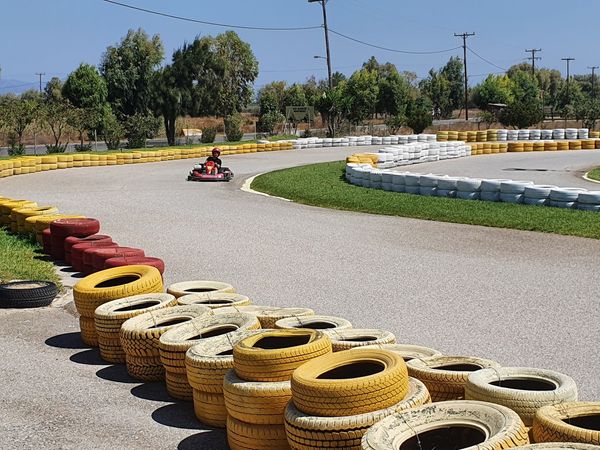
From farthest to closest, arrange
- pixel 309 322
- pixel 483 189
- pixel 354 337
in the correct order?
1. pixel 483 189
2. pixel 309 322
3. pixel 354 337

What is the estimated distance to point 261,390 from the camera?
15.2 ft

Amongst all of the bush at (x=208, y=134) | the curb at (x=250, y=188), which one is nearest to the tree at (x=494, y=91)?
the bush at (x=208, y=134)

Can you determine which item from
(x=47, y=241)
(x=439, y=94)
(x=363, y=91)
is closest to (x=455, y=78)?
→ (x=439, y=94)

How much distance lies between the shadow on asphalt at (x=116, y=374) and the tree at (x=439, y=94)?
9041cm

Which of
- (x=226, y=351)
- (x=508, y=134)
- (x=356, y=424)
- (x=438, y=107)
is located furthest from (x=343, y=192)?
(x=438, y=107)

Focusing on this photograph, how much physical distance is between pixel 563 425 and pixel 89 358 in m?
4.17

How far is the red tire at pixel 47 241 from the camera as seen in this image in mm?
11180

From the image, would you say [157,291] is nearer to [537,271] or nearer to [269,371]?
[269,371]

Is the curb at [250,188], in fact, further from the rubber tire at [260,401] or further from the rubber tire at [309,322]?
the rubber tire at [260,401]

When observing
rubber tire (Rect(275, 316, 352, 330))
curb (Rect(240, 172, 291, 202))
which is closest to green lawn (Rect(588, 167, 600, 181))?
curb (Rect(240, 172, 291, 202))

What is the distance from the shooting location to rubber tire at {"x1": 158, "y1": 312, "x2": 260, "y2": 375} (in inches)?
221

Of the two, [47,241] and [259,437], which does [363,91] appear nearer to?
[47,241]

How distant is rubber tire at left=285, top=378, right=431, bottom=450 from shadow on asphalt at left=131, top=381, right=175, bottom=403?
170 cm

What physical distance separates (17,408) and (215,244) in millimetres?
6691
